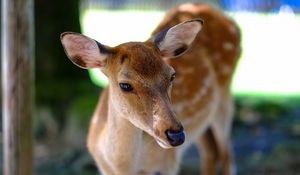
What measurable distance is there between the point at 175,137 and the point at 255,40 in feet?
32.4

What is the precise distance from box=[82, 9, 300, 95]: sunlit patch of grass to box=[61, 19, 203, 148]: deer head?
4.42m

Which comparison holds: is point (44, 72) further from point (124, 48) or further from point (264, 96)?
point (124, 48)

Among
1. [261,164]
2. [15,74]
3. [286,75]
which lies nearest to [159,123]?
[15,74]

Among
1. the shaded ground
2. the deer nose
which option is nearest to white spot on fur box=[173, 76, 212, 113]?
the shaded ground

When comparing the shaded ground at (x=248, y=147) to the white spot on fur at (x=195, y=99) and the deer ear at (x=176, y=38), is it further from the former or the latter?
the deer ear at (x=176, y=38)

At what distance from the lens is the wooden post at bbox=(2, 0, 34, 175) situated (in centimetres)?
402

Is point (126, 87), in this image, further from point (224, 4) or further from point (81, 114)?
point (224, 4)

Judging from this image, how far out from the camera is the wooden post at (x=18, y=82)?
13.2ft

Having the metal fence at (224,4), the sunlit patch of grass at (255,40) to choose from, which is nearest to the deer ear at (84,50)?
the sunlit patch of grass at (255,40)

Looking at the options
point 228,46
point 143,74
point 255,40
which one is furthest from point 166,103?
point 255,40

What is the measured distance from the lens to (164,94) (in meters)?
3.26

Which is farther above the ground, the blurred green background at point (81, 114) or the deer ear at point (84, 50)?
the deer ear at point (84, 50)

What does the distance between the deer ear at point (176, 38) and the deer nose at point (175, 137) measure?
656 millimetres

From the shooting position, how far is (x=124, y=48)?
3455 millimetres
